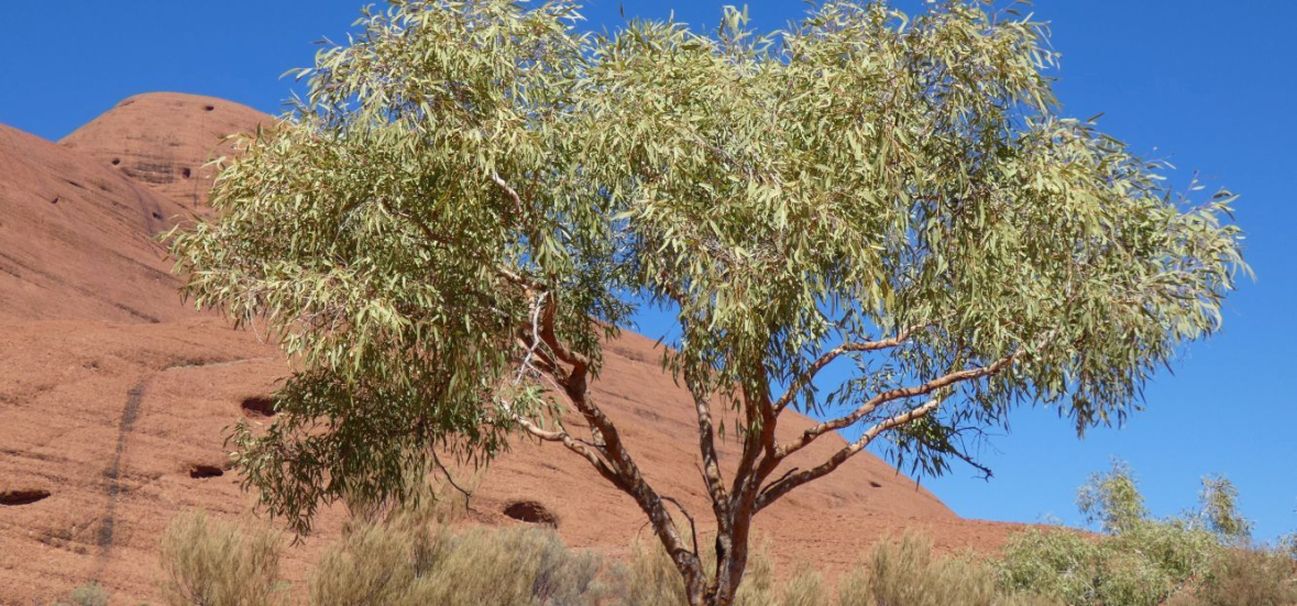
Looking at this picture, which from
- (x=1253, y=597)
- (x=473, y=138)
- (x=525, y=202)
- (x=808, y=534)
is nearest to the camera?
(x=473, y=138)

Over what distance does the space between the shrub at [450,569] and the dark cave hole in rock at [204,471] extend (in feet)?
16.4

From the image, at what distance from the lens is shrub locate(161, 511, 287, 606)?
19.1 meters

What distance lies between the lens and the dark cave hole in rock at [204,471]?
85.9ft

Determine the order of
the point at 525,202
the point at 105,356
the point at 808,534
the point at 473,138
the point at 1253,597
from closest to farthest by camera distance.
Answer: the point at 473,138 < the point at 525,202 < the point at 1253,597 < the point at 105,356 < the point at 808,534

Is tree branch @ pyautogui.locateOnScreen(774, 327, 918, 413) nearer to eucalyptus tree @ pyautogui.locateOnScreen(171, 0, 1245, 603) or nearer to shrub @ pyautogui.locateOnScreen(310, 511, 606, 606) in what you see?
eucalyptus tree @ pyautogui.locateOnScreen(171, 0, 1245, 603)

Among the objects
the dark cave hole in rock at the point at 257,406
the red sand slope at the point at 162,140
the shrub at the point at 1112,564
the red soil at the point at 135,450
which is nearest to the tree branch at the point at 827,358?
the red soil at the point at 135,450

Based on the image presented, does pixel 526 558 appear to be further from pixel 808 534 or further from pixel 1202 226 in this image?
pixel 1202 226

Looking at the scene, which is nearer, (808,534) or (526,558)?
(526,558)

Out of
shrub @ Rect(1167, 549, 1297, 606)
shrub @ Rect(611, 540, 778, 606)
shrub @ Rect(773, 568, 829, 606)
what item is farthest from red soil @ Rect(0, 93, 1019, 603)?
shrub @ Rect(1167, 549, 1297, 606)

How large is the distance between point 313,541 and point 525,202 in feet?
50.5

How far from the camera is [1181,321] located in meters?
11.3

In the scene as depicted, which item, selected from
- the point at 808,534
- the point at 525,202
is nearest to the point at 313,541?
the point at 808,534

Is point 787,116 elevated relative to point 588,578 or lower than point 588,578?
elevated

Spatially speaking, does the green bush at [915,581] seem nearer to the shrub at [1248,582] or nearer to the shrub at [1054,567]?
the shrub at [1054,567]
